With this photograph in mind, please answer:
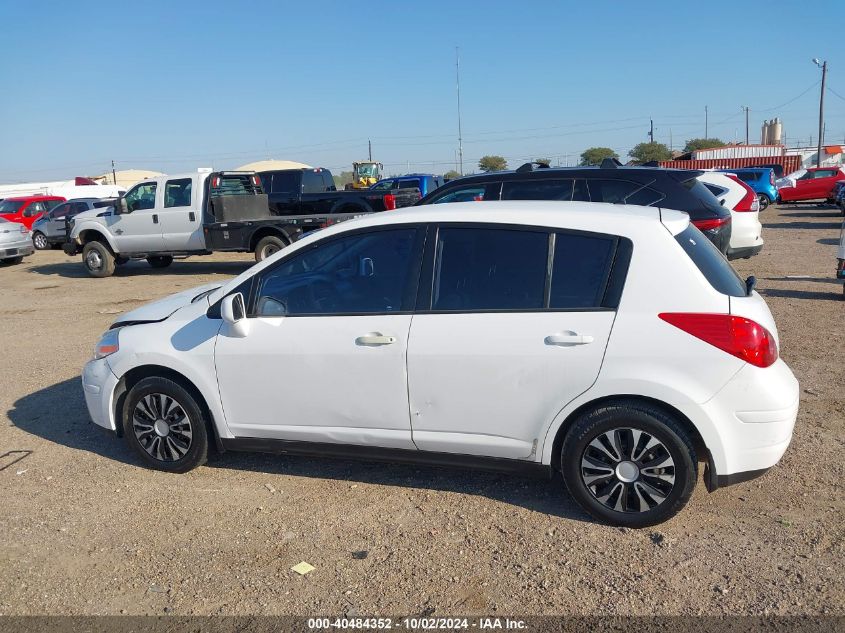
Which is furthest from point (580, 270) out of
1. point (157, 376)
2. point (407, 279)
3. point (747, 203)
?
point (747, 203)

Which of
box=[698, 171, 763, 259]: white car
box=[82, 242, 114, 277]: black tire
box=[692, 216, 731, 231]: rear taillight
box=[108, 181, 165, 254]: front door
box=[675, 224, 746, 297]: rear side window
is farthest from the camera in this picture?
box=[82, 242, 114, 277]: black tire

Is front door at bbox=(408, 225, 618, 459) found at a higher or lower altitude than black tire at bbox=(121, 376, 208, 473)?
higher

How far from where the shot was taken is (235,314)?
14.7 ft

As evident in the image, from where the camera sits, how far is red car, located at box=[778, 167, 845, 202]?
105 feet

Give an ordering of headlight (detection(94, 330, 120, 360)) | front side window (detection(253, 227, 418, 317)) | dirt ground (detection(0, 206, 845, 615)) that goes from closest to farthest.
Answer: dirt ground (detection(0, 206, 845, 615)) → front side window (detection(253, 227, 418, 317)) → headlight (detection(94, 330, 120, 360))

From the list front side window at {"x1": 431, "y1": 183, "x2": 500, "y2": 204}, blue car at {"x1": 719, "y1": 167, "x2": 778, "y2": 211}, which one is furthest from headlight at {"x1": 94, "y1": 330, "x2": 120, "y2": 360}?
blue car at {"x1": 719, "y1": 167, "x2": 778, "y2": 211}

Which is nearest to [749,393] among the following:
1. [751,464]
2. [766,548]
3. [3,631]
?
[751,464]

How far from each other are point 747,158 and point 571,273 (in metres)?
56.2

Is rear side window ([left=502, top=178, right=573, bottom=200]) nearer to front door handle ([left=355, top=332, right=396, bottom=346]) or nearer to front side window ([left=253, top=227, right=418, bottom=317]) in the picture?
front side window ([left=253, top=227, right=418, bottom=317])

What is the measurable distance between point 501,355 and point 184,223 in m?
12.2

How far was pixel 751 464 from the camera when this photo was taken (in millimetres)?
3875

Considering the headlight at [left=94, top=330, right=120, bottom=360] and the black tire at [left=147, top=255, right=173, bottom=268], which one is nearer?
the headlight at [left=94, top=330, right=120, bottom=360]

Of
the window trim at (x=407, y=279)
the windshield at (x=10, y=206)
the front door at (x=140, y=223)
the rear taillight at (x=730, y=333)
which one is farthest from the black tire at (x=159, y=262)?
the rear taillight at (x=730, y=333)

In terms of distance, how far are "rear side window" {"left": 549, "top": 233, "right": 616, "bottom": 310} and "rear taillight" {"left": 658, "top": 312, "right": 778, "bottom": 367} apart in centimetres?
41
